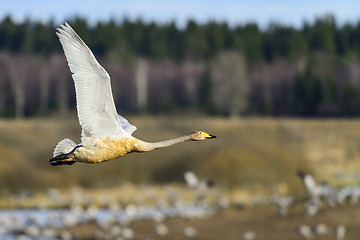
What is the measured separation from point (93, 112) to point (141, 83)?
76.9 m

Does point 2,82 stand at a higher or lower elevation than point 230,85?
higher

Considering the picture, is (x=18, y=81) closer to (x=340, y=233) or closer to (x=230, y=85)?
(x=230, y=85)

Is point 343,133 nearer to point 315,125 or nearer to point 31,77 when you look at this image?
point 315,125

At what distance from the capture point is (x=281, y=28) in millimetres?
103062

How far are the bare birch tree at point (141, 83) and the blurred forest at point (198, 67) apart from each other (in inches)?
3.7

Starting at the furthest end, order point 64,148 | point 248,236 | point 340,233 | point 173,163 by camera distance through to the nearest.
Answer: point 173,163 → point 248,236 → point 340,233 → point 64,148

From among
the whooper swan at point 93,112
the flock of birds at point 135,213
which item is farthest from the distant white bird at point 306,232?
the whooper swan at point 93,112

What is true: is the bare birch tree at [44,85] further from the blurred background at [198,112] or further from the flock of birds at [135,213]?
the flock of birds at [135,213]

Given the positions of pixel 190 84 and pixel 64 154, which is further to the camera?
pixel 190 84

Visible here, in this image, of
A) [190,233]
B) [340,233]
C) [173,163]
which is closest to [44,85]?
[173,163]

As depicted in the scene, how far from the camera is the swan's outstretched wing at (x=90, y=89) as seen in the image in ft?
30.6

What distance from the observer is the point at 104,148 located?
31.0 ft

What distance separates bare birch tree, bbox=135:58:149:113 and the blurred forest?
9cm

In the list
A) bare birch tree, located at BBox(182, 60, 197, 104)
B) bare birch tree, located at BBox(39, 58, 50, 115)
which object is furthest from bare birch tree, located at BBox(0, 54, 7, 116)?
bare birch tree, located at BBox(182, 60, 197, 104)
